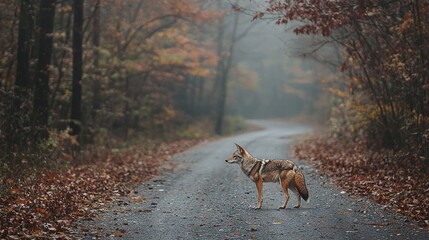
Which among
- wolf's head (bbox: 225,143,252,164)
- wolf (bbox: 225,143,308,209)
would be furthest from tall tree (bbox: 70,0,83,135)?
wolf (bbox: 225,143,308,209)

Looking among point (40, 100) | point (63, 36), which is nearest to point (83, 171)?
point (40, 100)

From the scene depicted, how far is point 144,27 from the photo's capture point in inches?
1145

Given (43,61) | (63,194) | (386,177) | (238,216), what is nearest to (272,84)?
(43,61)

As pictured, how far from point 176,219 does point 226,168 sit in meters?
8.88

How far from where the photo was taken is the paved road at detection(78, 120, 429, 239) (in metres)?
9.24

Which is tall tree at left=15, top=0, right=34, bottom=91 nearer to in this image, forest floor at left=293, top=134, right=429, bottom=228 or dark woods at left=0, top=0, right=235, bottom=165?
dark woods at left=0, top=0, right=235, bottom=165

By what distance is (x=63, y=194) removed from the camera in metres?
11.9

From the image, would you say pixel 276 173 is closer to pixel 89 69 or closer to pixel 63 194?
pixel 63 194

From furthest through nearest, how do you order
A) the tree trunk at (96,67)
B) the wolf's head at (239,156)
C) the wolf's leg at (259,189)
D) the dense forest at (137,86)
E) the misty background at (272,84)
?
the misty background at (272,84), the tree trunk at (96,67), the dense forest at (137,86), the wolf's head at (239,156), the wolf's leg at (259,189)

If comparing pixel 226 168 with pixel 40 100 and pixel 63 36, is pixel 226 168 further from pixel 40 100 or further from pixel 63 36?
pixel 63 36

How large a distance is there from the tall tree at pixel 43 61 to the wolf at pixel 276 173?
28.1 feet

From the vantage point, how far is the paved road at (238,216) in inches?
364

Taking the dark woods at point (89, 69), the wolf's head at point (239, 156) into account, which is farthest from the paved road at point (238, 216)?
the dark woods at point (89, 69)

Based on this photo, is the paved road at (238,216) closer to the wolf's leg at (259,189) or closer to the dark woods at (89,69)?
the wolf's leg at (259,189)
